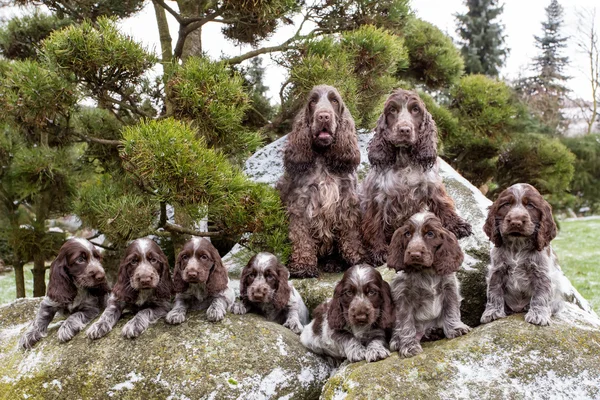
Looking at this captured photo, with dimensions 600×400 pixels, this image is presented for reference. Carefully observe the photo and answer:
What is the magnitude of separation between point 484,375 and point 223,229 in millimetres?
2782

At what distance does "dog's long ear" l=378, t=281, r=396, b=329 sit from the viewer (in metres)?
4.14

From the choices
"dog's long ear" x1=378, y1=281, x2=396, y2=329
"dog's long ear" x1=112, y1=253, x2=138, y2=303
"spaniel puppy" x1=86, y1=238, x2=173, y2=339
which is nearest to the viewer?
"dog's long ear" x1=378, y1=281, x2=396, y2=329

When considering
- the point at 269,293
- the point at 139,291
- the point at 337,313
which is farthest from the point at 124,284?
the point at 337,313

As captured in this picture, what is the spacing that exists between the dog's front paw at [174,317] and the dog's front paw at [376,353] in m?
1.57

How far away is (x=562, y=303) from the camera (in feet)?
14.3

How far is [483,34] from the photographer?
27.0 m

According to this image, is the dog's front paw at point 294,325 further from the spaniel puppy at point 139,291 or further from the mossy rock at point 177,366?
the spaniel puppy at point 139,291

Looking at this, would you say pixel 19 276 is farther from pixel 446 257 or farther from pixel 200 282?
pixel 446 257

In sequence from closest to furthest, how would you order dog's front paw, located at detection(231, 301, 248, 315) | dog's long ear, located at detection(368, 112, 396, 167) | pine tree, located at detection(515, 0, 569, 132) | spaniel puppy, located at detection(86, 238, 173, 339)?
1. spaniel puppy, located at detection(86, 238, 173, 339)
2. dog's front paw, located at detection(231, 301, 248, 315)
3. dog's long ear, located at detection(368, 112, 396, 167)
4. pine tree, located at detection(515, 0, 569, 132)

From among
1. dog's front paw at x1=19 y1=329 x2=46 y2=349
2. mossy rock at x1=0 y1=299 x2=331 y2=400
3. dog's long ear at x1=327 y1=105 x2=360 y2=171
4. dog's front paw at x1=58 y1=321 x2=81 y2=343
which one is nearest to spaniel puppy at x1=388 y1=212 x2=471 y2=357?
mossy rock at x1=0 y1=299 x2=331 y2=400

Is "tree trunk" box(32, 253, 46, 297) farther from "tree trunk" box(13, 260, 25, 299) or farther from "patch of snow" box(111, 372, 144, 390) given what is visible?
"patch of snow" box(111, 372, 144, 390)

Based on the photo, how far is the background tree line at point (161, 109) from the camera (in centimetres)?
509

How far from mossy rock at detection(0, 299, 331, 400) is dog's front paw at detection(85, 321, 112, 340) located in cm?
6

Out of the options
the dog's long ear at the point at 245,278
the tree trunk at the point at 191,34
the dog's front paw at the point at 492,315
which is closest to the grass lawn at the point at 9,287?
the tree trunk at the point at 191,34
